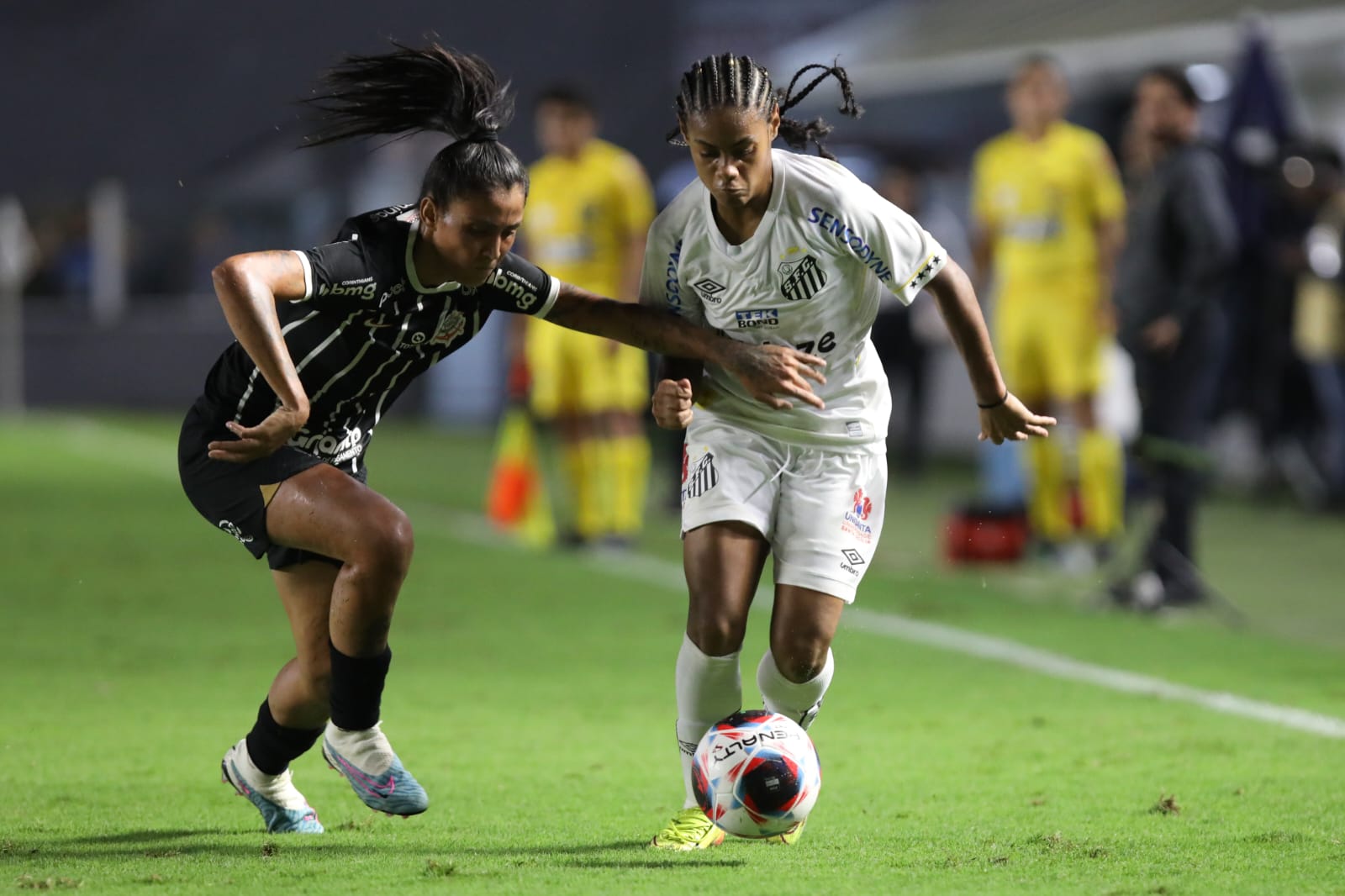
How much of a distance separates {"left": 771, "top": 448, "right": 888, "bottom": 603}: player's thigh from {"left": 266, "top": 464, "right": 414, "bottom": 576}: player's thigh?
938mm

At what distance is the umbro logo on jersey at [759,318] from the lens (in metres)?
4.83

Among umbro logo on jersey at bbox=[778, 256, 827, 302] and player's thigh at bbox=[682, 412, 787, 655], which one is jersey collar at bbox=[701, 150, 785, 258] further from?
player's thigh at bbox=[682, 412, 787, 655]

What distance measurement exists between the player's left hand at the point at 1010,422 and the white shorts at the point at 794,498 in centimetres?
30

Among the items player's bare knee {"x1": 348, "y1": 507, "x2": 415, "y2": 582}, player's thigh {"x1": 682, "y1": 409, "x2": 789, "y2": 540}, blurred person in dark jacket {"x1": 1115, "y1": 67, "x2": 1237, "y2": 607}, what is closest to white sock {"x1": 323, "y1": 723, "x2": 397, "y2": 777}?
player's bare knee {"x1": 348, "y1": 507, "x2": 415, "y2": 582}

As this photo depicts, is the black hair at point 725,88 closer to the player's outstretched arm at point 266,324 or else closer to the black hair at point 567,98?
the player's outstretched arm at point 266,324

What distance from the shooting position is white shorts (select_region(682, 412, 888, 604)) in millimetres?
4746

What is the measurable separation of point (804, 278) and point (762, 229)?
0.17 m

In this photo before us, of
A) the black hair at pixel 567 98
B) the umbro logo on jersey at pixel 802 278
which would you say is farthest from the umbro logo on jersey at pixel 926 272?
the black hair at pixel 567 98

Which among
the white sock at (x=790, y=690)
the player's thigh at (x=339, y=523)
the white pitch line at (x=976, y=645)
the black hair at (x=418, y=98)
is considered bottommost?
the white pitch line at (x=976, y=645)

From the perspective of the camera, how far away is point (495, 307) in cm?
505

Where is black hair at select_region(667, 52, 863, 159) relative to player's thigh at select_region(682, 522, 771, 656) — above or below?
above

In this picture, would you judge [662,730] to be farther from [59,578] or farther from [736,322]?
[59,578]

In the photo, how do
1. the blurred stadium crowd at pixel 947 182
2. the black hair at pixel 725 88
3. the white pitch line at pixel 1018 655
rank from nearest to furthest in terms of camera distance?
1. the black hair at pixel 725 88
2. the white pitch line at pixel 1018 655
3. the blurred stadium crowd at pixel 947 182

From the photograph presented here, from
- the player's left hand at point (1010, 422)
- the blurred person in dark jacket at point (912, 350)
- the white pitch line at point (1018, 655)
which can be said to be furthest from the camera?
Result: the blurred person in dark jacket at point (912, 350)
